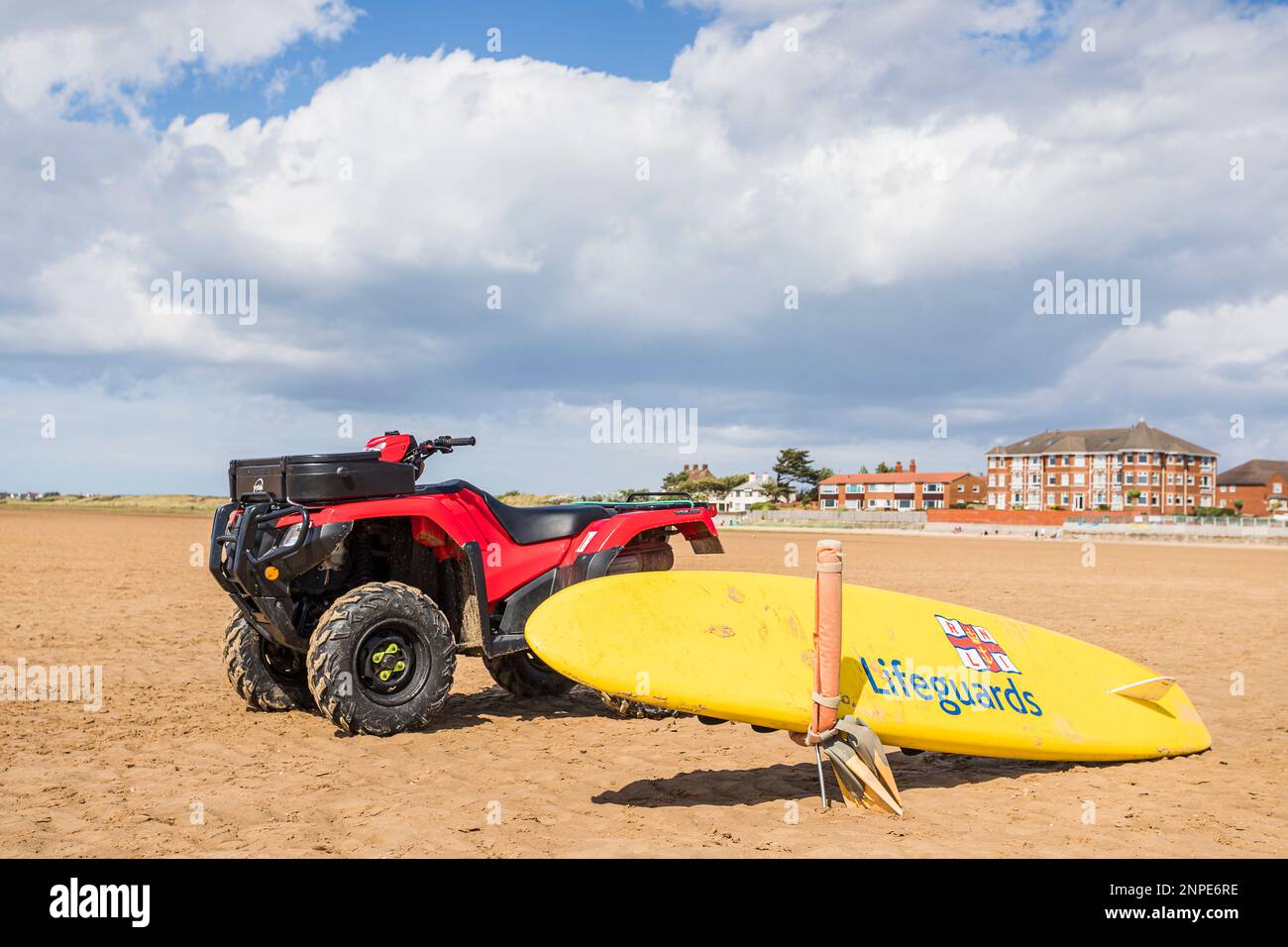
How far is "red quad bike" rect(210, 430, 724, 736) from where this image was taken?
591 centimetres

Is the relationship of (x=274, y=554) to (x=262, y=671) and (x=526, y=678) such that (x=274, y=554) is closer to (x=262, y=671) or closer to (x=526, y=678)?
(x=262, y=671)

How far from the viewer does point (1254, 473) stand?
105 metres

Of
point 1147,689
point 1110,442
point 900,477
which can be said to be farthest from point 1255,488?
point 1147,689

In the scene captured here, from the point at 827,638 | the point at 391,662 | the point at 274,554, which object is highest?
the point at 274,554

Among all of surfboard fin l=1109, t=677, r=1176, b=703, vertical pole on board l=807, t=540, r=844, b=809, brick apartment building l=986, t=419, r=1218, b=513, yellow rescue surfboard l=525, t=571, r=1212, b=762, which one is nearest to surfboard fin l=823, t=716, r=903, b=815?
vertical pole on board l=807, t=540, r=844, b=809

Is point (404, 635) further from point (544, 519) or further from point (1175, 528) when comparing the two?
point (1175, 528)

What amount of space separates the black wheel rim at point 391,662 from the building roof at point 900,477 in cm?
10165

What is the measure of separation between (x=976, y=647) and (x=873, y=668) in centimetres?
93

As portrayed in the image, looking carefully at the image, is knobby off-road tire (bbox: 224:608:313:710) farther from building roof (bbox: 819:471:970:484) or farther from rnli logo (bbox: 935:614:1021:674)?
building roof (bbox: 819:471:970:484)

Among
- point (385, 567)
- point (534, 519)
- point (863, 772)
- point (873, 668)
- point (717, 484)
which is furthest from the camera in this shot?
point (717, 484)

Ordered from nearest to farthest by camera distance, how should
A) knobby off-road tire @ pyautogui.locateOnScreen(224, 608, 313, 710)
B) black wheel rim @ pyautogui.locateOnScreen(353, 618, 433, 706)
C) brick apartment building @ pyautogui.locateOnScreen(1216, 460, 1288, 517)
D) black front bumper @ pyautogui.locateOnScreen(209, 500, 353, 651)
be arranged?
black front bumper @ pyautogui.locateOnScreen(209, 500, 353, 651), black wheel rim @ pyautogui.locateOnScreen(353, 618, 433, 706), knobby off-road tire @ pyautogui.locateOnScreen(224, 608, 313, 710), brick apartment building @ pyautogui.locateOnScreen(1216, 460, 1288, 517)

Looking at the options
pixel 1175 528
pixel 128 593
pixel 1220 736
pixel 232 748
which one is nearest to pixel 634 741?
pixel 232 748

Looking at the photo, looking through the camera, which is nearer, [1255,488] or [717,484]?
[1255,488]
